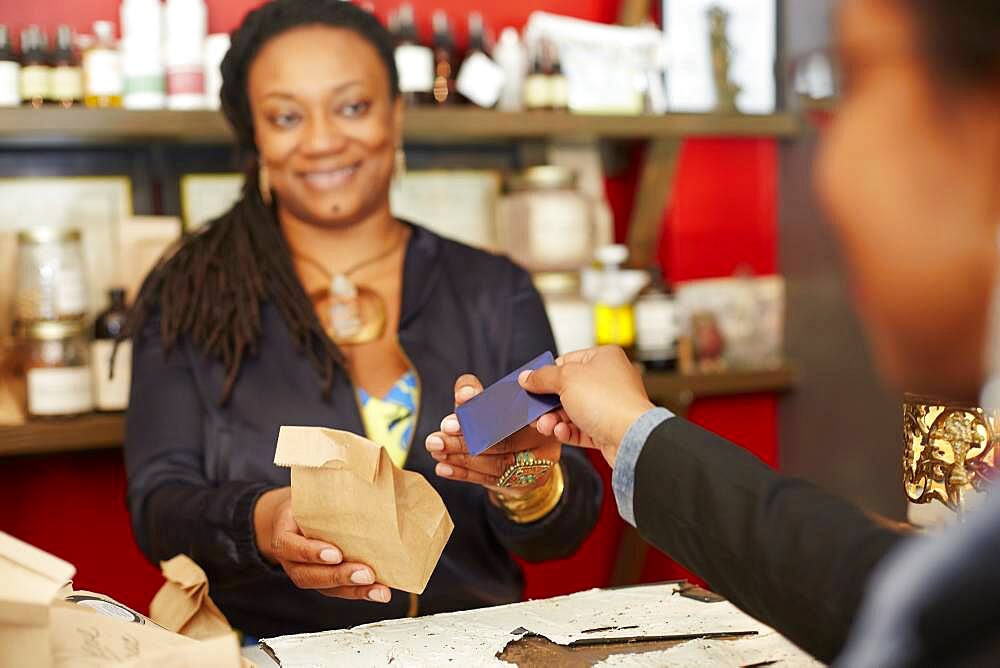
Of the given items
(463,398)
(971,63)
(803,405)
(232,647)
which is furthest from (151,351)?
(803,405)

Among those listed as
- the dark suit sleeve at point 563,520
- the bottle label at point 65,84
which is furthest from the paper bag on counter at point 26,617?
the bottle label at point 65,84

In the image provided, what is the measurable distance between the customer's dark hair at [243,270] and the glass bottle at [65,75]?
38 cm

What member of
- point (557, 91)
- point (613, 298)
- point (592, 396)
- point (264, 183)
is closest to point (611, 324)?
point (613, 298)

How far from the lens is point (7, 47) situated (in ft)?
6.60

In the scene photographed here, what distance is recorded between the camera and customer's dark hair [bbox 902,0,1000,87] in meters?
0.47

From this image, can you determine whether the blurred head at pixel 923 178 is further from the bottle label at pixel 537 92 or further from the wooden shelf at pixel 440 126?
the bottle label at pixel 537 92

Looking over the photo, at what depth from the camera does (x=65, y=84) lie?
203cm

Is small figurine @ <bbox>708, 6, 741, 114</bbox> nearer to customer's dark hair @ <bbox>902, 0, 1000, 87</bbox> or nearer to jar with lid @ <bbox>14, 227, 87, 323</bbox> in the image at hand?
jar with lid @ <bbox>14, 227, 87, 323</bbox>

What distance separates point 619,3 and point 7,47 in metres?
1.33

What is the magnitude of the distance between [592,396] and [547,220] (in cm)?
135

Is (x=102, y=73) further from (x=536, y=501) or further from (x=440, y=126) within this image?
(x=536, y=501)

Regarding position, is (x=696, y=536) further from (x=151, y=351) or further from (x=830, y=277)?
(x=830, y=277)

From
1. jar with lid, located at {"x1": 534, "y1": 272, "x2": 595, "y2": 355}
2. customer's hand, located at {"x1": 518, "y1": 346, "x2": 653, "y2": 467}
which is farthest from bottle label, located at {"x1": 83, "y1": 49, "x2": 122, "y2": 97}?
customer's hand, located at {"x1": 518, "y1": 346, "x2": 653, "y2": 467}

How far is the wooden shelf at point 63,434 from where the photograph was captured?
6.35 ft
